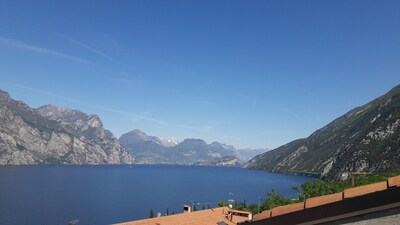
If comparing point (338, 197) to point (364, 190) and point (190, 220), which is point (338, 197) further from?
point (190, 220)

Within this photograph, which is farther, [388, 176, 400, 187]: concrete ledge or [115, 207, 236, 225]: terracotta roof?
[115, 207, 236, 225]: terracotta roof

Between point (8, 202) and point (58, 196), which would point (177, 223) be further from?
point (58, 196)

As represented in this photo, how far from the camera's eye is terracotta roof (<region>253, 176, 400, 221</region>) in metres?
7.37

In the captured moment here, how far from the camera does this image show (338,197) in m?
7.77

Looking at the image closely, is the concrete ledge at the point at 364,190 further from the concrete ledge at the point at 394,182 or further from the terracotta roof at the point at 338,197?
the concrete ledge at the point at 394,182

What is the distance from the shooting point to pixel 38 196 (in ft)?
607

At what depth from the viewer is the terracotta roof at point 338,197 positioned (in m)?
7.37

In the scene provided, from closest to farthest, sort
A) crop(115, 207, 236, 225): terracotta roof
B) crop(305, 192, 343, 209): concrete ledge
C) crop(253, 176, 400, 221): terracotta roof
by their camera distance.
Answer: crop(253, 176, 400, 221): terracotta roof
crop(305, 192, 343, 209): concrete ledge
crop(115, 207, 236, 225): terracotta roof

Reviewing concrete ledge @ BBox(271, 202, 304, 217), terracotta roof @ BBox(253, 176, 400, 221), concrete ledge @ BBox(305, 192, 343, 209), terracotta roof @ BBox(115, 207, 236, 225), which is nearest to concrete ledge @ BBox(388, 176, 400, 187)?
terracotta roof @ BBox(253, 176, 400, 221)

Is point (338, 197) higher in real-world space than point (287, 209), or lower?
higher

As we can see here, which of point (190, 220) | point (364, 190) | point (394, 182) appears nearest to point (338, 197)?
point (364, 190)

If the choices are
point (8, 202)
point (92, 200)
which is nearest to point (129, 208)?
point (92, 200)

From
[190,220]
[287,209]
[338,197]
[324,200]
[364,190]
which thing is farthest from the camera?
[190,220]

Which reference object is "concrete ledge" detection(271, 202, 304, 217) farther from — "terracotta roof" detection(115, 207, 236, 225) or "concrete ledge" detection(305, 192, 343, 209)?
"terracotta roof" detection(115, 207, 236, 225)
